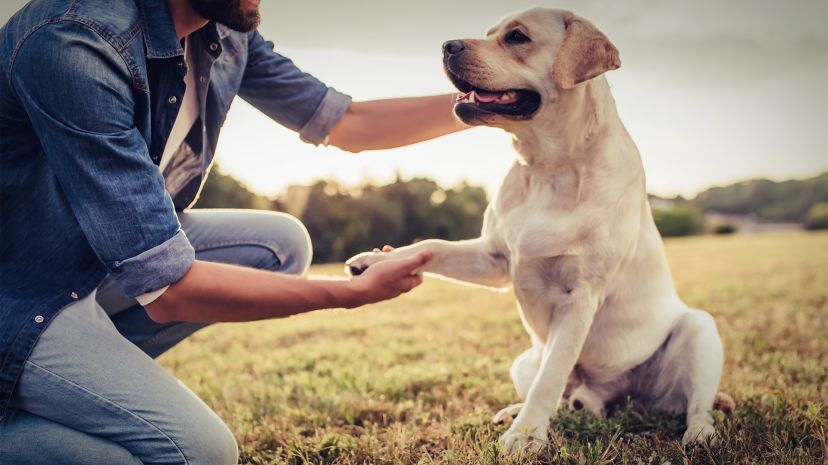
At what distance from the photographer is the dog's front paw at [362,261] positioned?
255cm

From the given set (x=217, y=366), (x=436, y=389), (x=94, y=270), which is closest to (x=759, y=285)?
(x=436, y=389)

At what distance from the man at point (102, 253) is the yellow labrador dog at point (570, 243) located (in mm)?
528

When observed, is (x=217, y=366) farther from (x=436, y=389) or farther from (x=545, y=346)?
(x=545, y=346)

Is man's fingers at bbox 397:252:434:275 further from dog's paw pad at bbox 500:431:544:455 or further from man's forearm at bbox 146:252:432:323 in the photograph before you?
dog's paw pad at bbox 500:431:544:455

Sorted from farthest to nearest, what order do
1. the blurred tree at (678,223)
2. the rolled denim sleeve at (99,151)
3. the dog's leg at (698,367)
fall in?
1. the blurred tree at (678,223)
2. the dog's leg at (698,367)
3. the rolled denim sleeve at (99,151)

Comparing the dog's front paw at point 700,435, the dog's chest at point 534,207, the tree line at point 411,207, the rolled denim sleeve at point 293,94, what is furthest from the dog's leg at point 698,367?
the tree line at point 411,207

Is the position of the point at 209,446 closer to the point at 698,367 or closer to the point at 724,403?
the point at 698,367

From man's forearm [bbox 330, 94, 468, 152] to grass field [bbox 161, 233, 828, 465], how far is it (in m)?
0.95

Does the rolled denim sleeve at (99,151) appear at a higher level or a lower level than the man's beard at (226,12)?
lower

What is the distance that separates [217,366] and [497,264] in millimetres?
2454

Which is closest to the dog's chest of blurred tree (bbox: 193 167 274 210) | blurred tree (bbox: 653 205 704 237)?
blurred tree (bbox: 193 167 274 210)

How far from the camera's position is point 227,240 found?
9.71 feet

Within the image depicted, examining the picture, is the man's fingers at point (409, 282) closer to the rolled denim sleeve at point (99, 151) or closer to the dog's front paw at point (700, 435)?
the rolled denim sleeve at point (99, 151)

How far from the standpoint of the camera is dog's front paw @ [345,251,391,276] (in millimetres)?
2549
